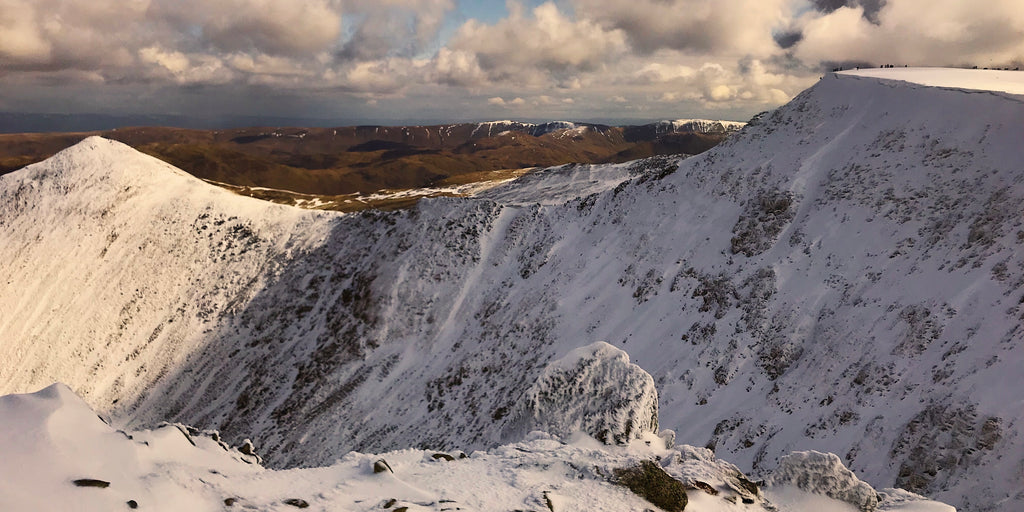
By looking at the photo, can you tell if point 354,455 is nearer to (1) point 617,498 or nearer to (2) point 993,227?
(1) point 617,498

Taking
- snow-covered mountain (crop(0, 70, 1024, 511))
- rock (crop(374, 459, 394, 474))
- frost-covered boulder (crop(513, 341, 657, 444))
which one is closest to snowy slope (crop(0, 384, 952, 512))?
rock (crop(374, 459, 394, 474))

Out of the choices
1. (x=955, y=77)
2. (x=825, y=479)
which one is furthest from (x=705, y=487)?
(x=955, y=77)

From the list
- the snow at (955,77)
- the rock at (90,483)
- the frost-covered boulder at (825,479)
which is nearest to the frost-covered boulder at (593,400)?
the frost-covered boulder at (825,479)

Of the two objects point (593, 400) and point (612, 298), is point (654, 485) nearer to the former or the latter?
point (593, 400)

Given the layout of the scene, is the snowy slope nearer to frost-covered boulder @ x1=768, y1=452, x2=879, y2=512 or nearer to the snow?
frost-covered boulder @ x1=768, y1=452, x2=879, y2=512

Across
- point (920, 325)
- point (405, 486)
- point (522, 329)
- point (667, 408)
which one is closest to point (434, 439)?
point (522, 329)

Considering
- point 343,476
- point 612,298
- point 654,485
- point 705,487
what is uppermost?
point 343,476
